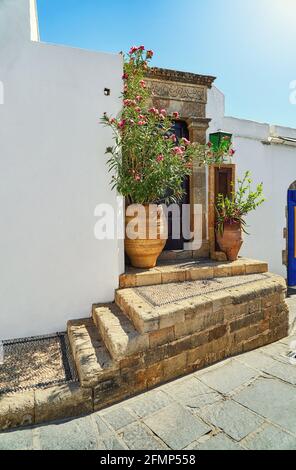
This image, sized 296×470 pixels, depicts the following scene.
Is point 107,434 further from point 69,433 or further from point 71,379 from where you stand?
point 71,379

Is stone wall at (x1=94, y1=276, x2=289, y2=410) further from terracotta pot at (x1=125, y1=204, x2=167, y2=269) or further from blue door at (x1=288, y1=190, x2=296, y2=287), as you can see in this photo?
blue door at (x1=288, y1=190, x2=296, y2=287)

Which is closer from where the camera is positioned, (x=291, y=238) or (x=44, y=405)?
(x=44, y=405)

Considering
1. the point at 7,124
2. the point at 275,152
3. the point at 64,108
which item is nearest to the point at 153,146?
the point at 64,108

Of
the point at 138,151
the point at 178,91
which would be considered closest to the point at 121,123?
the point at 138,151

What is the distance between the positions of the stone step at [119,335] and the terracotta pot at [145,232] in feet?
3.00

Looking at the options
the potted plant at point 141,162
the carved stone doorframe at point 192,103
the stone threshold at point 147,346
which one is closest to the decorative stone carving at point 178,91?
the carved stone doorframe at point 192,103

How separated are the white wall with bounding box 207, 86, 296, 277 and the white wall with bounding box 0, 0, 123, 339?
293 cm

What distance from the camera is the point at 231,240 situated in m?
4.42

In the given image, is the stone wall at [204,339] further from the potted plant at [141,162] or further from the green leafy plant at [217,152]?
the green leafy plant at [217,152]

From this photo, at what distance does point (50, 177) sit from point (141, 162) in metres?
1.14

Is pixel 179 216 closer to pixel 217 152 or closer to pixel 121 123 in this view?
pixel 217 152

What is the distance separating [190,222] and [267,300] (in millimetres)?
2140

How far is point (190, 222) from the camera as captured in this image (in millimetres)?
5203

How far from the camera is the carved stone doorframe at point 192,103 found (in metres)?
4.75
